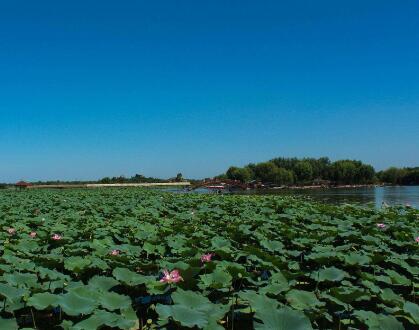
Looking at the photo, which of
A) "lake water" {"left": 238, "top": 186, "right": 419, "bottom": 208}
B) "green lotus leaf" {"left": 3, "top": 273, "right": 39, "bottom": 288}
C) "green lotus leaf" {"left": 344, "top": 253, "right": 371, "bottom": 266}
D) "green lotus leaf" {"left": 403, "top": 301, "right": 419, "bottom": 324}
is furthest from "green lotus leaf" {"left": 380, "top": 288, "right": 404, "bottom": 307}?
"lake water" {"left": 238, "top": 186, "right": 419, "bottom": 208}

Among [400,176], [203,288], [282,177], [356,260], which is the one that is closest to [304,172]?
[282,177]

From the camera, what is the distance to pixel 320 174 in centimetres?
12144

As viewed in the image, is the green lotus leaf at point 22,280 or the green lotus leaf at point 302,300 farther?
the green lotus leaf at point 22,280

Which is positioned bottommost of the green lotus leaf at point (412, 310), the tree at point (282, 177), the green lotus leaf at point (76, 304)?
the green lotus leaf at point (412, 310)

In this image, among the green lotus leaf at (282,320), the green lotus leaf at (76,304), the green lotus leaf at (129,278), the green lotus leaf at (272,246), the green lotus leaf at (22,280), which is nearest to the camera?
the green lotus leaf at (282,320)

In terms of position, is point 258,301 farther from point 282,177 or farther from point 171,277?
point 282,177

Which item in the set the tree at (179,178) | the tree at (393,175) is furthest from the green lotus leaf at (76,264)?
the tree at (393,175)

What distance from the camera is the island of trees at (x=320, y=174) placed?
11242 cm

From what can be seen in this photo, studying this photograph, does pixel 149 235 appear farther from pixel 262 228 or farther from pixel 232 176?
pixel 232 176

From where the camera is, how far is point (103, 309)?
303 centimetres

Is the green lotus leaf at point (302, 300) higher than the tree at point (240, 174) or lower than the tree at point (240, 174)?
lower

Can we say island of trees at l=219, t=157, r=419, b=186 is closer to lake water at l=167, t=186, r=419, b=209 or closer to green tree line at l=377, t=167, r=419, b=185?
green tree line at l=377, t=167, r=419, b=185

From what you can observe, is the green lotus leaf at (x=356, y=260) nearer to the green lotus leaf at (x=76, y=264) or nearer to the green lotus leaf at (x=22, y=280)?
the green lotus leaf at (x=76, y=264)

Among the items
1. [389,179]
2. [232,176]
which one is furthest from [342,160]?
[232,176]
